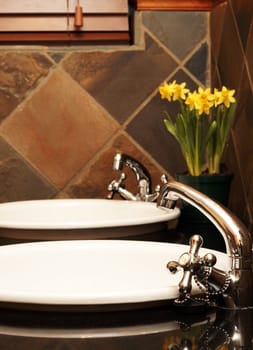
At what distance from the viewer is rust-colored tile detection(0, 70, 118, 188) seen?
191cm

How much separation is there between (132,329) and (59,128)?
4.02ft

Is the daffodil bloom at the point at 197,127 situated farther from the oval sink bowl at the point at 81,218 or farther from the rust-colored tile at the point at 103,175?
the rust-colored tile at the point at 103,175

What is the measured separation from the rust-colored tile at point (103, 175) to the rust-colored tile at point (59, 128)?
0.09ft

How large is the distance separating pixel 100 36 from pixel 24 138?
0.36 metres

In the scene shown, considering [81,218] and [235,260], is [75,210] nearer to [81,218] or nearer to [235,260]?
[81,218]

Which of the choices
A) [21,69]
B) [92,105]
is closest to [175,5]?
[92,105]

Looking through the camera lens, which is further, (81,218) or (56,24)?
(56,24)

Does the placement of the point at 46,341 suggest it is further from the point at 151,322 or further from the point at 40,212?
the point at 40,212

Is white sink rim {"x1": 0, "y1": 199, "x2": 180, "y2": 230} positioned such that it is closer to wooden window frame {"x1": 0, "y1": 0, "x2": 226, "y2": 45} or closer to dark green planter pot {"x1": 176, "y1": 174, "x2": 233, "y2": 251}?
dark green planter pot {"x1": 176, "y1": 174, "x2": 233, "y2": 251}

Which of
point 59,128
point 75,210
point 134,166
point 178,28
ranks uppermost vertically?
point 178,28

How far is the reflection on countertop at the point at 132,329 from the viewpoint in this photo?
27.4 inches

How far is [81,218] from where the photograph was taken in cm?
169

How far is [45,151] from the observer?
6.30 ft

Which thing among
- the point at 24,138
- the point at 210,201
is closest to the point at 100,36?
the point at 24,138
